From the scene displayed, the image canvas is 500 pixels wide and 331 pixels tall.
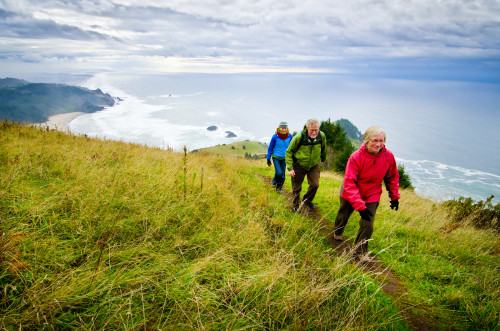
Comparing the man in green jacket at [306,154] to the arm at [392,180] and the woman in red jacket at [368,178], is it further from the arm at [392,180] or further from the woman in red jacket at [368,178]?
the arm at [392,180]

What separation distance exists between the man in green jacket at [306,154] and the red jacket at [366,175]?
5.50 ft

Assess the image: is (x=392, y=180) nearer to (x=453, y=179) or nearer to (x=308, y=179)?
(x=308, y=179)

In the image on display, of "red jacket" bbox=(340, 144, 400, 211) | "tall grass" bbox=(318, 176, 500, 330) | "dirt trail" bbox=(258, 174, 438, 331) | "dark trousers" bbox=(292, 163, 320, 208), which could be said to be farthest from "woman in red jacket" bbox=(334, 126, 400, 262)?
"dark trousers" bbox=(292, 163, 320, 208)

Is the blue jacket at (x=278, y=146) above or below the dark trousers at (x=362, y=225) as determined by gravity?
above

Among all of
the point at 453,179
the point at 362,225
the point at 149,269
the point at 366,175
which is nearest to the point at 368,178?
the point at 366,175

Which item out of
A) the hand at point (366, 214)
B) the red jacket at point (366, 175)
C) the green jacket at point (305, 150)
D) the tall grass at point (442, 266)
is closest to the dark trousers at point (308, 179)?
the green jacket at point (305, 150)

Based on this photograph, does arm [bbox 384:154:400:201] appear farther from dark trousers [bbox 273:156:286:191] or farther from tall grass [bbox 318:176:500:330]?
dark trousers [bbox 273:156:286:191]

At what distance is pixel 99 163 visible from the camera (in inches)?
207

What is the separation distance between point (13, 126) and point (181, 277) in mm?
10447

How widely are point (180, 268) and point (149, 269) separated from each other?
33cm

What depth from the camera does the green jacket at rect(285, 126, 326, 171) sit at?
562cm

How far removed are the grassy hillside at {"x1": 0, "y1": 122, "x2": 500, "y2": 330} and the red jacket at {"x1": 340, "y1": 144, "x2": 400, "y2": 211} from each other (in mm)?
1153

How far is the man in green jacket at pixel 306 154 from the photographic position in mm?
5549

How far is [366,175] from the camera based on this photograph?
12.8 ft
